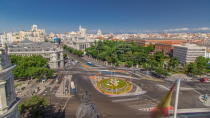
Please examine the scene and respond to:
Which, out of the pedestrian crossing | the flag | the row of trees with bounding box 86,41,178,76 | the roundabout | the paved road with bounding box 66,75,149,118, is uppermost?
the flag

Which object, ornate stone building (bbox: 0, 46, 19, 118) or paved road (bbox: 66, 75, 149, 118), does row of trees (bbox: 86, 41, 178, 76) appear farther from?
ornate stone building (bbox: 0, 46, 19, 118)

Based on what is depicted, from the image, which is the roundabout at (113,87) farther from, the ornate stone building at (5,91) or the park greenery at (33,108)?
the ornate stone building at (5,91)

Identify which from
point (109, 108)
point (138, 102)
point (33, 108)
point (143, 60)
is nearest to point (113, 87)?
point (138, 102)

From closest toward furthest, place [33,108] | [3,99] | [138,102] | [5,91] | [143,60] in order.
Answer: [3,99]
[5,91]
[33,108]
[138,102]
[143,60]

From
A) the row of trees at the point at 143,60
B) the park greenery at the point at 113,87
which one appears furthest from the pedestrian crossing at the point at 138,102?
the row of trees at the point at 143,60


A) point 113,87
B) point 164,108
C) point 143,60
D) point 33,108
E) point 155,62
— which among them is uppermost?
point 164,108

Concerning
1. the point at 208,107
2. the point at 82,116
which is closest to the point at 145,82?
the point at 208,107

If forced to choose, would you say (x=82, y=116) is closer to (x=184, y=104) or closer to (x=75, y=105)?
(x=75, y=105)

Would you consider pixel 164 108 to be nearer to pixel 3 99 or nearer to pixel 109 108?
pixel 3 99

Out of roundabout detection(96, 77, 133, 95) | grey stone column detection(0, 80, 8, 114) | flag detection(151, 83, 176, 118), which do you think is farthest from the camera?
roundabout detection(96, 77, 133, 95)

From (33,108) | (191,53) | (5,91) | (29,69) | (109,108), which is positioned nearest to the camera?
(5,91)

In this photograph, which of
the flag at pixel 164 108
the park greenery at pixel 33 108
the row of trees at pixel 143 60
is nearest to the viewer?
the flag at pixel 164 108

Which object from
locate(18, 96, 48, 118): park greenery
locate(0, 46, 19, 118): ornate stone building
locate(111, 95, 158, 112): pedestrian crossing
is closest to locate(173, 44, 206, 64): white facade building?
locate(111, 95, 158, 112): pedestrian crossing

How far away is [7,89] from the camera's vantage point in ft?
26.5
